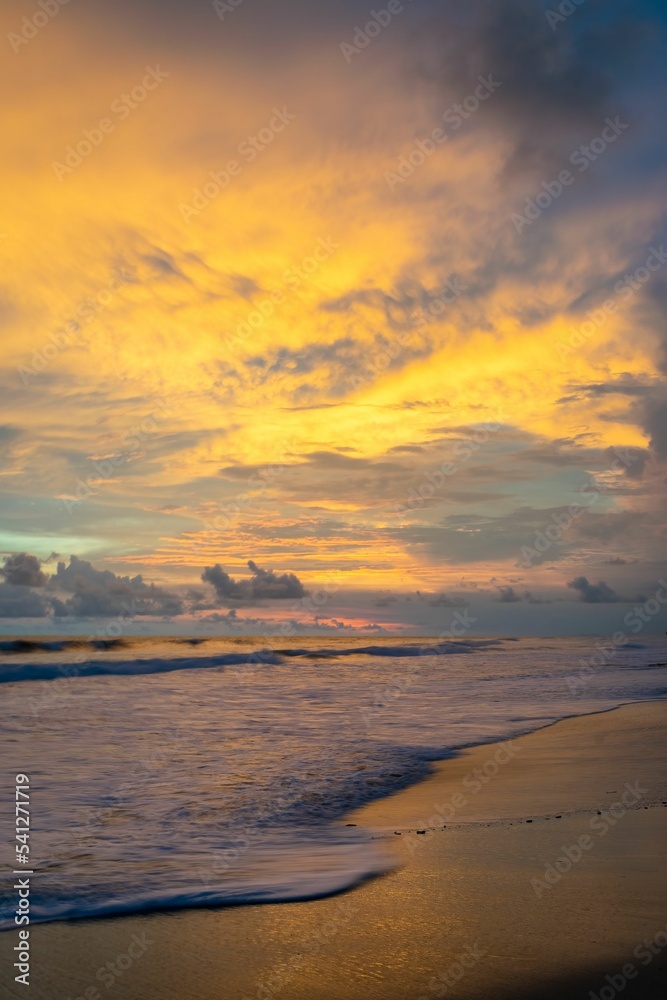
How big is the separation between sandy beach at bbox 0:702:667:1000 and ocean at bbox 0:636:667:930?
45 centimetres

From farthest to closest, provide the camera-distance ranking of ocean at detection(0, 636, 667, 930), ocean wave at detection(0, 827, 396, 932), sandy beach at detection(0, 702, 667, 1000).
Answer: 1. ocean at detection(0, 636, 667, 930)
2. ocean wave at detection(0, 827, 396, 932)
3. sandy beach at detection(0, 702, 667, 1000)

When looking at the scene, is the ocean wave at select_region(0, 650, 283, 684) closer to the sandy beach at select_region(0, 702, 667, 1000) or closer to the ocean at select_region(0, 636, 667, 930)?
the ocean at select_region(0, 636, 667, 930)

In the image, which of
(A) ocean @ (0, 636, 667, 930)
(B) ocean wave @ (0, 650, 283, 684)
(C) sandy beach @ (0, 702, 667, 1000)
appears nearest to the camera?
(C) sandy beach @ (0, 702, 667, 1000)

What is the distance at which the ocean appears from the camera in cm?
578

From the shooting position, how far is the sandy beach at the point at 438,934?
381 centimetres

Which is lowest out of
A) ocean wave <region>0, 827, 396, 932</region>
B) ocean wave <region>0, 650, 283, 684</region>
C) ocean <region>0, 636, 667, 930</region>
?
ocean wave <region>0, 650, 283, 684</region>

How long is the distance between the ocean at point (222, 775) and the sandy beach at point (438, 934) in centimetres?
45

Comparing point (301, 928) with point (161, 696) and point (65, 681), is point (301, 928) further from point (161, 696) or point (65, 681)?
point (65, 681)

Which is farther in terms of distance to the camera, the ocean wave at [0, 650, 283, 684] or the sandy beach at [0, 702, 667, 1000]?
the ocean wave at [0, 650, 283, 684]

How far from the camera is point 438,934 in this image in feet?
14.4

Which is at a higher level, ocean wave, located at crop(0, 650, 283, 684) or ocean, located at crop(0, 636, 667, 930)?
ocean, located at crop(0, 636, 667, 930)

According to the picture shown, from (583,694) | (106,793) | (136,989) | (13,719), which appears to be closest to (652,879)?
(136,989)

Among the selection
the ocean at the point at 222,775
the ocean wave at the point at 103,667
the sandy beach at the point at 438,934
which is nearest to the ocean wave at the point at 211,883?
the ocean at the point at 222,775

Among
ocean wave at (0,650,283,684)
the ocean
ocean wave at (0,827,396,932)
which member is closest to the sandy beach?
ocean wave at (0,827,396,932)
